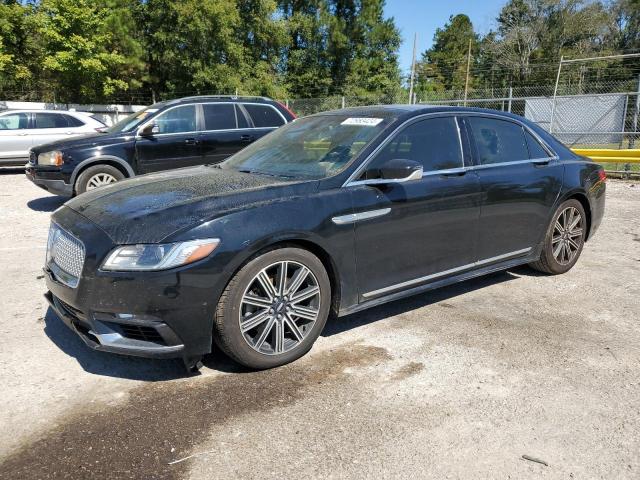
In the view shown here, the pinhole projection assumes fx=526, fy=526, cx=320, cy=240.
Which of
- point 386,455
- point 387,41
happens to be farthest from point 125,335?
point 387,41

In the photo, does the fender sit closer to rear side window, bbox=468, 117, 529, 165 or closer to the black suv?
the black suv

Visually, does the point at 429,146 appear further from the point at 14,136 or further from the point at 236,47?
the point at 236,47

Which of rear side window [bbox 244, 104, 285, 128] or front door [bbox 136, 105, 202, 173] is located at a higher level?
rear side window [bbox 244, 104, 285, 128]

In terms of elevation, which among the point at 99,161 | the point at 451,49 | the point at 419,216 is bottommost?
the point at 419,216

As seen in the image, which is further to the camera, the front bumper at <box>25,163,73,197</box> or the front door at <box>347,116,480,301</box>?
the front bumper at <box>25,163,73,197</box>

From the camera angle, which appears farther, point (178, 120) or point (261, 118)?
point (261, 118)

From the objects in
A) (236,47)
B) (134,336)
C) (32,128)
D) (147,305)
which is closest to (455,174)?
(147,305)

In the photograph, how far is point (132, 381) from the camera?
320cm

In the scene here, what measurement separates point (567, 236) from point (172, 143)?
6.09 meters

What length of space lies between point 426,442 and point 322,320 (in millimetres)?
1107

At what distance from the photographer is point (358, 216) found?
3.51 metres

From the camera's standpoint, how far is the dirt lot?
Answer: 96.3 inches

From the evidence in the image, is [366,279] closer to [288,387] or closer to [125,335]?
[288,387]

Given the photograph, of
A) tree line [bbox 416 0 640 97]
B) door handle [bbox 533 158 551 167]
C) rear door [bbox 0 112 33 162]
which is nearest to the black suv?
rear door [bbox 0 112 33 162]
